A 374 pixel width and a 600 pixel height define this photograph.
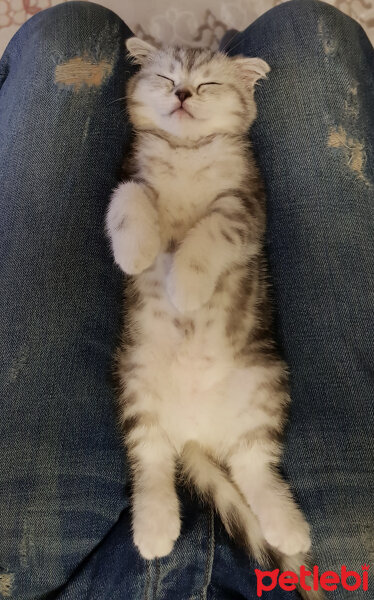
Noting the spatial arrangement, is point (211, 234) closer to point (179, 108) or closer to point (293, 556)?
point (179, 108)

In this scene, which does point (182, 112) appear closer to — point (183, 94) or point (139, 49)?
point (183, 94)

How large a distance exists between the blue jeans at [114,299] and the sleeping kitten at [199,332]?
0.05 metres

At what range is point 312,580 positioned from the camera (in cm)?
88

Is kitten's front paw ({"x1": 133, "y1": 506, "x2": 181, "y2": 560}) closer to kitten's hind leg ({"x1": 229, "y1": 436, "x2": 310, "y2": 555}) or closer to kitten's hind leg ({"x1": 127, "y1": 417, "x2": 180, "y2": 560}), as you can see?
kitten's hind leg ({"x1": 127, "y1": 417, "x2": 180, "y2": 560})

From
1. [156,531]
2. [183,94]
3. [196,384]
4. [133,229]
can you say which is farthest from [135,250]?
[156,531]

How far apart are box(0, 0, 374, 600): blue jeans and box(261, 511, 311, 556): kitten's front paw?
3 cm

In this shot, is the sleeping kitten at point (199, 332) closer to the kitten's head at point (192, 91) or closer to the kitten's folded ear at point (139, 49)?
the kitten's head at point (192, 91)

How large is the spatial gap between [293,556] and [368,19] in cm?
186

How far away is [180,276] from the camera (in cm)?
93

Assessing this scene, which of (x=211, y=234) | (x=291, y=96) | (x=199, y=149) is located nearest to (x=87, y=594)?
Result: (x=211, y=234)

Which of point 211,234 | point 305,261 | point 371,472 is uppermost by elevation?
point 211,234

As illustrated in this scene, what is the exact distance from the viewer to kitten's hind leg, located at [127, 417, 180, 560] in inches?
34.8

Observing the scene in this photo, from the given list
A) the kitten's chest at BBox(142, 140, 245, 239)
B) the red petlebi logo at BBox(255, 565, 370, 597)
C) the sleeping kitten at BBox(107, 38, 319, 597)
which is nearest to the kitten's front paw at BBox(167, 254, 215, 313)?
the sleeping kitten at BBox(107, 38, 319, 597)

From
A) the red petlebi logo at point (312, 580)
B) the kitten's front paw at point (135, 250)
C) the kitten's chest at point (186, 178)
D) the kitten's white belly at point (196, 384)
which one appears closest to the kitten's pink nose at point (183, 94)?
the kitten's chest at point (186, 178)
